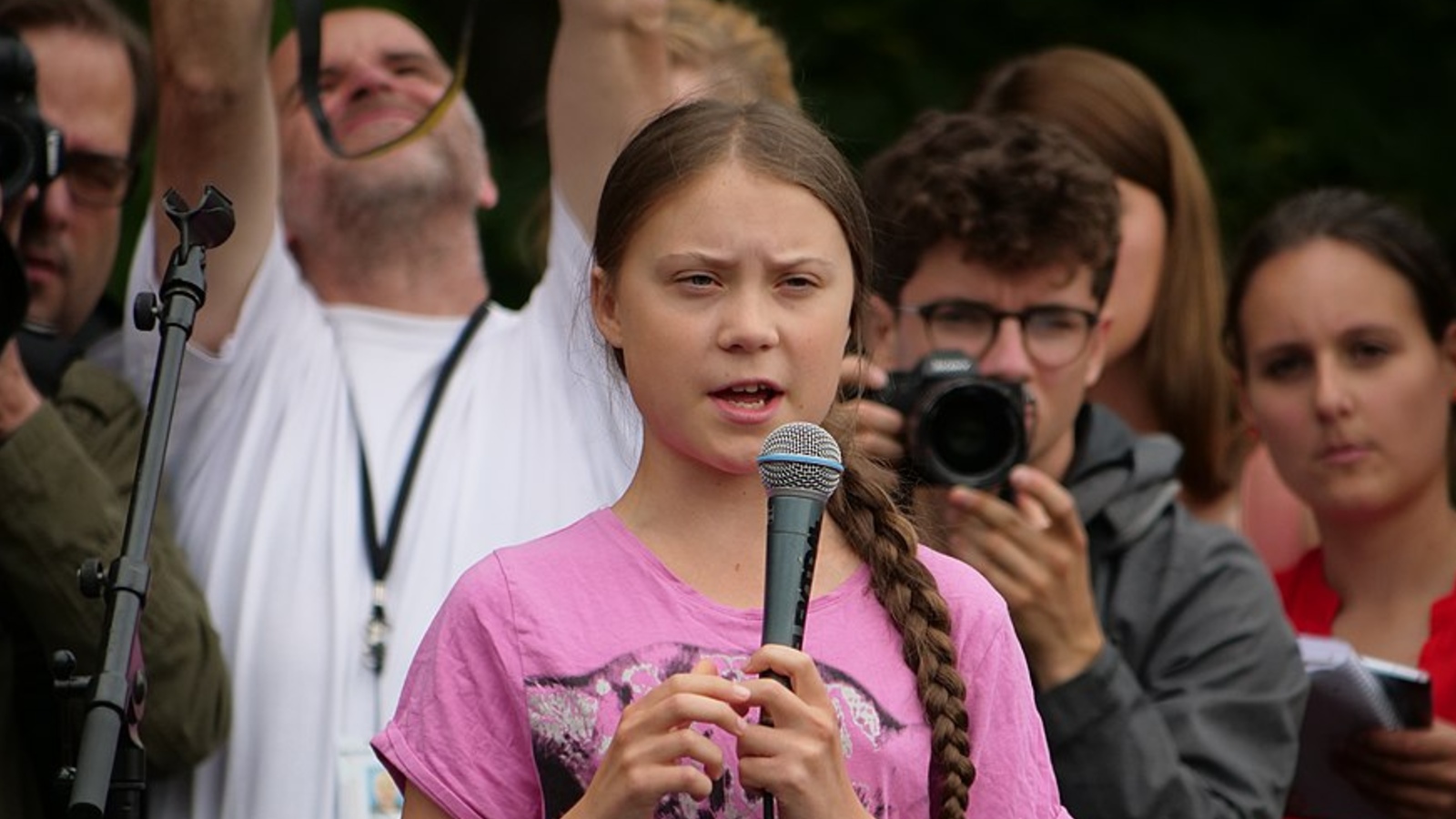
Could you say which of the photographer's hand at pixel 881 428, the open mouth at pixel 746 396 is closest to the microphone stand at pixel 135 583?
the open mouth at pixel 746 396

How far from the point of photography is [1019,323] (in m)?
Result: 3.78

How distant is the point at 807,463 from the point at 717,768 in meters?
0.31

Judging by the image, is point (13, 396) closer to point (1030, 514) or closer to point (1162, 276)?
point (1030, 514)

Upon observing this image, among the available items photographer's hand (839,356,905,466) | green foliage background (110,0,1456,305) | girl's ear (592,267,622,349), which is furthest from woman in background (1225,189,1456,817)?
green foliage background (110,0,1456,305)

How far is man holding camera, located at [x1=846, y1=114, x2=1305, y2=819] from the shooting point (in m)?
3.46

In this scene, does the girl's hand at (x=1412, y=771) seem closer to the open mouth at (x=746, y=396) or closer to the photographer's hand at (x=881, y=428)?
the photographer's hand at (x=881, y=428)

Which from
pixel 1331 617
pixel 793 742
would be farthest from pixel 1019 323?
pixel 793 742

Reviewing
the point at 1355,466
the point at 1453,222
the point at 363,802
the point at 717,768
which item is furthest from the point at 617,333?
the point at 1453,222

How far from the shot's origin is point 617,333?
8.67 ft

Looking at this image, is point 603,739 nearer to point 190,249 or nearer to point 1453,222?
point 190,249

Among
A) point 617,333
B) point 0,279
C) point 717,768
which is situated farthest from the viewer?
point 0,279

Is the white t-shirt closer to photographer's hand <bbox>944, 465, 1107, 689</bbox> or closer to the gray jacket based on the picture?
photographer's hand <bbox>944, 465, 1107, 689</bbox>

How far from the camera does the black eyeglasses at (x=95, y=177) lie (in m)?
4.11

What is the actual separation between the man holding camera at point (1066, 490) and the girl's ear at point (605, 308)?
2.18ft
